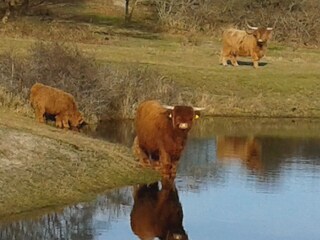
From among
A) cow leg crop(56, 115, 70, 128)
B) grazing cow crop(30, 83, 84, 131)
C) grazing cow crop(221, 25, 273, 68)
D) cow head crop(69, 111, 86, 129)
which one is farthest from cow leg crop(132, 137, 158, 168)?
grazing cow crop(221, 25, 273, 68)

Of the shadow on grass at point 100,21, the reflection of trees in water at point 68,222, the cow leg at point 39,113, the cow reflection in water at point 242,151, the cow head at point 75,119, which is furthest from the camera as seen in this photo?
the shadow on grass at point 100,21

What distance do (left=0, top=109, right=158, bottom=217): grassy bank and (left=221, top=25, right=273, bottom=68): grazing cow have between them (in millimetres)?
17412

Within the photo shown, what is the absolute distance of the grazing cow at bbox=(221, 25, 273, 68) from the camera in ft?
129

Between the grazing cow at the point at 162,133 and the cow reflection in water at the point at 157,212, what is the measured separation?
548 mm

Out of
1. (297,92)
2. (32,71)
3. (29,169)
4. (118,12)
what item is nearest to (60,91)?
(32,71)

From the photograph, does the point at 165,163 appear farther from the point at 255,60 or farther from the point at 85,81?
the point at 255,60

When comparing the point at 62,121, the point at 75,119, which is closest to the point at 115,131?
the point at 75,119

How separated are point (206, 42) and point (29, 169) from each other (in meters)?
31.3

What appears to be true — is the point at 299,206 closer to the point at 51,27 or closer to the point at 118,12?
the point at 51,27

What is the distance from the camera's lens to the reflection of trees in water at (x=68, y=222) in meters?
16.0

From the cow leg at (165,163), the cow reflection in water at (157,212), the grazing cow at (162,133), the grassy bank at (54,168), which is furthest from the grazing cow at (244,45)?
the cow reflection in water at (157,212)

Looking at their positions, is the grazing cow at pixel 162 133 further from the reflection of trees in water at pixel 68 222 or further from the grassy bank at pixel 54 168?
the reflection of trees in water at pixel 68 222

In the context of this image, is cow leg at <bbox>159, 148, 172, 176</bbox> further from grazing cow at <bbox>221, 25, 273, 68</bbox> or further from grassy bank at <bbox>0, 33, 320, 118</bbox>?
grazing cow at <bbox>221, 25, 273, 68</bbox>

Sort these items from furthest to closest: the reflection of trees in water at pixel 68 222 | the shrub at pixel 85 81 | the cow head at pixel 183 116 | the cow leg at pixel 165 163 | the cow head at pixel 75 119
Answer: the shrub at pixel 85 81 → the cow head at pixel 75 119 → the cow leg at pixel 165 163 → the cow head at pixel 183 116 → the reflection of trees in water at pixel 68 222
